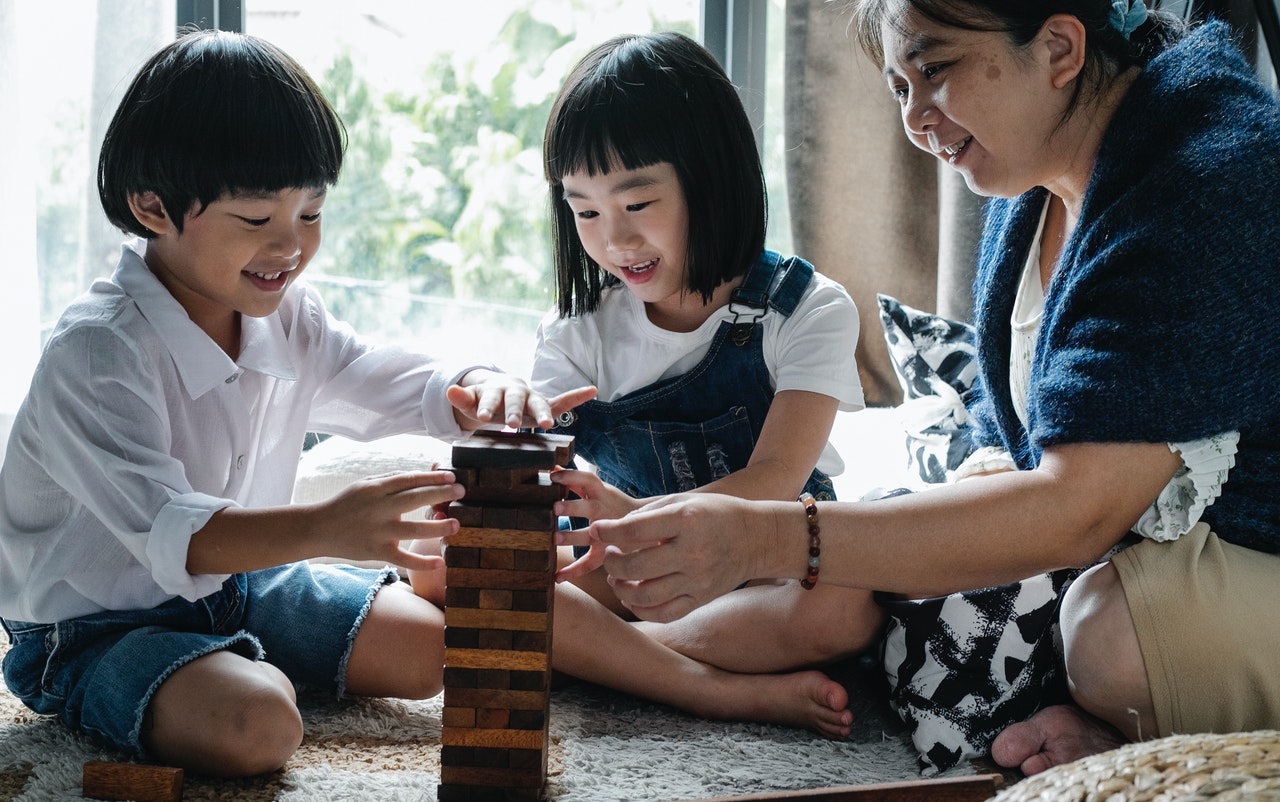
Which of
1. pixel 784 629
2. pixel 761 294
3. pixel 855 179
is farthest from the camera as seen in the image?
pixel 855 179

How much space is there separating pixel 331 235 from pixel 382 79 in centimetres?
35

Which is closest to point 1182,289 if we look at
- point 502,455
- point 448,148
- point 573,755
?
point 502,455

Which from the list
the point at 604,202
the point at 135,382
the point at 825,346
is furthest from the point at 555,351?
the point at 135,382

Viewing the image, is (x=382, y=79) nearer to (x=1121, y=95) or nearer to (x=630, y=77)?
(x=630, y=77)

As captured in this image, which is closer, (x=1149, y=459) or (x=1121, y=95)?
(x=1149, y=459)

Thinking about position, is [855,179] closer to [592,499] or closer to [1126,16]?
[1126,16]

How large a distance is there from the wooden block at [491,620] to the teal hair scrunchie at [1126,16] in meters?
0.81

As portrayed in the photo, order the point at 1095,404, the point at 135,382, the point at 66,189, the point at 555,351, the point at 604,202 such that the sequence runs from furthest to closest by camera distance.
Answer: the point at 66,189, the point at 555,351, the point at 604,202, the point at 135,382, the point at 1095,404

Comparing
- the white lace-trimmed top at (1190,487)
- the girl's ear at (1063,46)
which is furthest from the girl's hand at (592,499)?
the girl's ear at (1063,46)

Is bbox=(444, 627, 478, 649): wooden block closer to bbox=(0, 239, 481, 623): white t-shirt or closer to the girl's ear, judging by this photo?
bbox=(0, 239, 481, 623): white t-shirt

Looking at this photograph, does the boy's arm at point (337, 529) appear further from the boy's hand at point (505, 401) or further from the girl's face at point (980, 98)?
the girl's face at point (980, 98)

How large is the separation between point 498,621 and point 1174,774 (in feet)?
1.72

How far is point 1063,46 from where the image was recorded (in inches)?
44.8

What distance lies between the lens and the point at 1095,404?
3.31 feet
